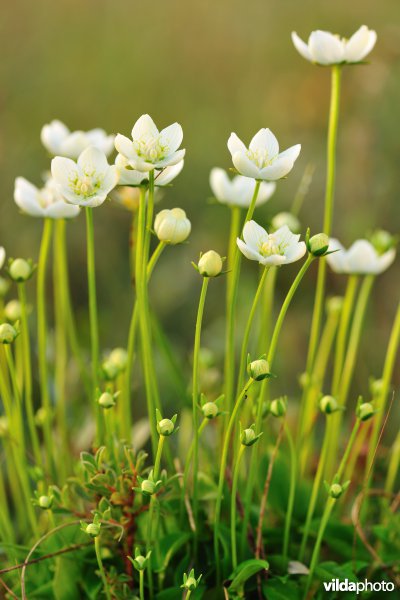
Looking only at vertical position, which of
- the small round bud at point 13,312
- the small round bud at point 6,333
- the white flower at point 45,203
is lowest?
the small round bud at point 13,312

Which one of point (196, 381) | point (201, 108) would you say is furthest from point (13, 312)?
point (201, 108)

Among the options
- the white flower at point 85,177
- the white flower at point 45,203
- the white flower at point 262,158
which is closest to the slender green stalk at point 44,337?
the white flower at point 45,203

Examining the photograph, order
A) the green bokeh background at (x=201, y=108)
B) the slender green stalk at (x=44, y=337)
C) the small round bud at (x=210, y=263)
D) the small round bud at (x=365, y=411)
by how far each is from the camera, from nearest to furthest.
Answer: the small round bud at (x=210, y=263), the small round bud at (x=365, y=411), the slender green stalk at (x=44, y=337), the green bokeh background at (x=201, y=108)

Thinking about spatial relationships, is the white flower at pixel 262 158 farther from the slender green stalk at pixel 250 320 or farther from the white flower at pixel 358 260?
the white flower at pixel 358 260

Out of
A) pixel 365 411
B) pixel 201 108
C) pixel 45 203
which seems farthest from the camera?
pixel 201 108

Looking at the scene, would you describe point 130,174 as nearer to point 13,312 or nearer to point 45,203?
point 45,203

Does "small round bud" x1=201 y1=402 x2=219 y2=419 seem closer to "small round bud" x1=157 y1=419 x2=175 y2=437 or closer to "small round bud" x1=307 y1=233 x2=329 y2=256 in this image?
"small round bud" x1=157 y1=419 x2=175 y2=437

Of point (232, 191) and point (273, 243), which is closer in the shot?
point (273, 243)
